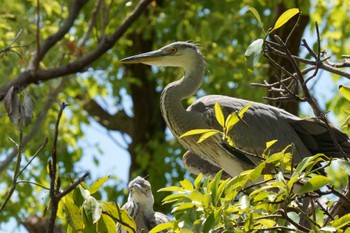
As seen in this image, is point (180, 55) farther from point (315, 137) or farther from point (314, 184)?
point (314, 184)

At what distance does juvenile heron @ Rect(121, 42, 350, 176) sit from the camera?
267 inches

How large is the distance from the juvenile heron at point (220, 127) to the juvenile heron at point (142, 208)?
2.37 feet

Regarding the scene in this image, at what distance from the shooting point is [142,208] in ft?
19.7

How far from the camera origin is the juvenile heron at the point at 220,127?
6789 mm

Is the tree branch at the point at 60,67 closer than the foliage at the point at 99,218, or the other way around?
the foliage at the point at 99,218

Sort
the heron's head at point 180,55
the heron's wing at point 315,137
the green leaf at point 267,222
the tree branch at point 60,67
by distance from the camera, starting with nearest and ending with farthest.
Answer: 1. the green leaf at point 267,222
2. the heron's wing at point 315,137
3. the heron's head at point 180,55
4. the tree branch at point 60,67

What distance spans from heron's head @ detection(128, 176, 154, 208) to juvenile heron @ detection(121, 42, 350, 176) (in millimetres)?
684

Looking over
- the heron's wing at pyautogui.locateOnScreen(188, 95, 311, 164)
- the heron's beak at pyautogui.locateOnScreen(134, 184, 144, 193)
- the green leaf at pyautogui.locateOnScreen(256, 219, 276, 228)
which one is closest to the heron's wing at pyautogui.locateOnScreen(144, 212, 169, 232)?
the heron's beak at pyautogui.locateOnScreen(134, 184, 144, 193)

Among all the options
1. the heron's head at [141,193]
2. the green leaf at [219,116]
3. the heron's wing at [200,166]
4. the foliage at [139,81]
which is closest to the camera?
the green leaf at [219,116]

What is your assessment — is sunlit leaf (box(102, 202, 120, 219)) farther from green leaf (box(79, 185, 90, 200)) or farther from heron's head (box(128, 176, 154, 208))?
heron's head (box(128, 176, 154, 208))

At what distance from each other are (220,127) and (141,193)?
0.95m

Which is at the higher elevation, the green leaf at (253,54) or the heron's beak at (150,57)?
the heron's beak at (150,57)

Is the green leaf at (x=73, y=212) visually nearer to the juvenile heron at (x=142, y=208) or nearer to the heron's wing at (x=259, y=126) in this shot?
the juvenile heron at (x=142, y=208)

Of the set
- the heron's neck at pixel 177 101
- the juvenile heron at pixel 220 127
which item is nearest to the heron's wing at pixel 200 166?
the juvenile heron at pixel 220 127
